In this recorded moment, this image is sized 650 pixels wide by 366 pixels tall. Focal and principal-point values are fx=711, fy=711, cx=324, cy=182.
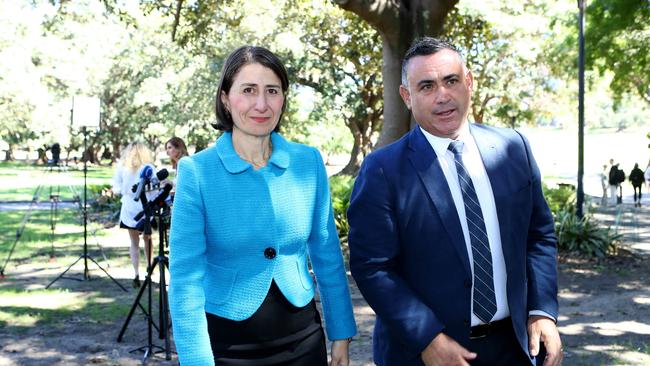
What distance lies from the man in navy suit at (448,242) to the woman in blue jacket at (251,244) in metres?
0.22

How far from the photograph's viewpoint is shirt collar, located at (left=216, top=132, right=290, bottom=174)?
8.73 ft

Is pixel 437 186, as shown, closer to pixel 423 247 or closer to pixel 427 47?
pixel 423 247

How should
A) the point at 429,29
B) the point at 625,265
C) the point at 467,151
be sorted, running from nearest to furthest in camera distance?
the point at 467,151, the point at 429,29, the point at 625,265

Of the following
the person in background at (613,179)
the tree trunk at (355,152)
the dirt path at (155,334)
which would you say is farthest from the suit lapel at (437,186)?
the tree trunk at (355,152)

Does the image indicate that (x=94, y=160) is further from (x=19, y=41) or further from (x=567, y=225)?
(x=567, y=225)

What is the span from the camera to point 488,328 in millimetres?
2592

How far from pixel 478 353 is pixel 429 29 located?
8.76 meters

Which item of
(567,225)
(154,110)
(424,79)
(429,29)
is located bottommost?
(567,225)

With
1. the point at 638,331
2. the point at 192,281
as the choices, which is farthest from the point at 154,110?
the point at 192,281

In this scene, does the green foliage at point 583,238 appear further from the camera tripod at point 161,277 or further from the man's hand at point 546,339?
the man's hand at point 546,339

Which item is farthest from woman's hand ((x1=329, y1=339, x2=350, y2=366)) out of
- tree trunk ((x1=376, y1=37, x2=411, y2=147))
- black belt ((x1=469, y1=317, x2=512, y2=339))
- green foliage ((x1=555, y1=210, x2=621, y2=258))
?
green foliage ((x1=555, y1=210, x2=621, y2=258))

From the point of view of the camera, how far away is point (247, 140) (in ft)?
9.04

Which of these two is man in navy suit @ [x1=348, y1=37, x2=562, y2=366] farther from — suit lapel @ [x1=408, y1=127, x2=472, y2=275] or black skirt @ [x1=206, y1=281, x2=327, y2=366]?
black skirt @ [x1=206, y1=281, x2=327, y2=366]

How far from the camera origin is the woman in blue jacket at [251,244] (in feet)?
8.32
